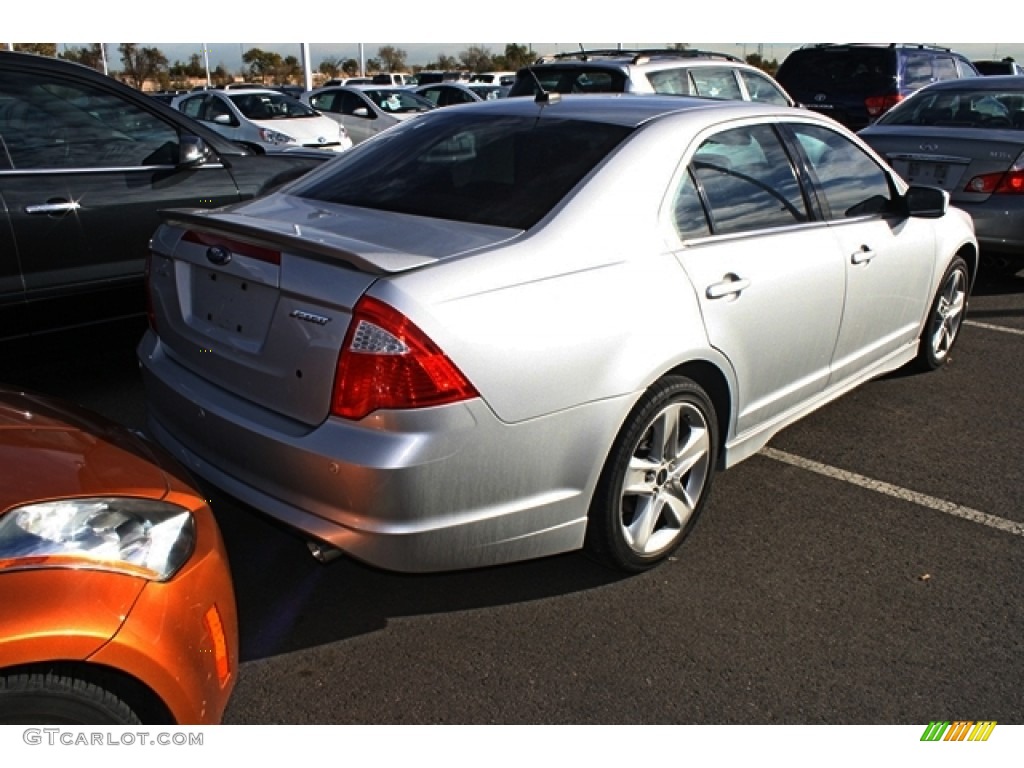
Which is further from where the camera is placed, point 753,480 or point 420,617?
point 753,480

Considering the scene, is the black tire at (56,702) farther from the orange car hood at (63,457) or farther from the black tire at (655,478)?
the black tire at (655,478)

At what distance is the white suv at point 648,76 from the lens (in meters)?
8.69

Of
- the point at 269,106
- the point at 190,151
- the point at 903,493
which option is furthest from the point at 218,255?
the point at 269,106

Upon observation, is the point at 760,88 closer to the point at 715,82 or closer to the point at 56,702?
the point at 715,82

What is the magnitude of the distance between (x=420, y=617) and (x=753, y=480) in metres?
1.72

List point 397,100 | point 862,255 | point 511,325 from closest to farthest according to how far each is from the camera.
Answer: point 511,325, point 862,255, point 397,100

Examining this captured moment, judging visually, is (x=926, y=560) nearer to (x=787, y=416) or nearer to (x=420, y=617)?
(x=787, y=416)

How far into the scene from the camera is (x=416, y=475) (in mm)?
2504

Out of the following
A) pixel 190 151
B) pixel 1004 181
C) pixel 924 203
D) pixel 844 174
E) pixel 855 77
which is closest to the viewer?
pixel 844 174

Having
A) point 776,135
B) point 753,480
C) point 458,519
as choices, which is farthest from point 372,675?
point 776,135

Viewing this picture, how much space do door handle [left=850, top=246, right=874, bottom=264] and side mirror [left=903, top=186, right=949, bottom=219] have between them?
0.45m

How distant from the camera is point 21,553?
71.2 inches

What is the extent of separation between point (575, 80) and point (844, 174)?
5.38 metres
